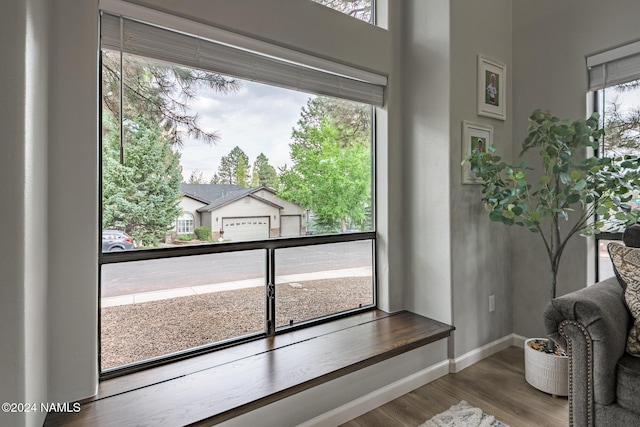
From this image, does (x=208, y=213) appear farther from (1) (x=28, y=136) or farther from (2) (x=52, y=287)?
(1) (x=28, y=136)

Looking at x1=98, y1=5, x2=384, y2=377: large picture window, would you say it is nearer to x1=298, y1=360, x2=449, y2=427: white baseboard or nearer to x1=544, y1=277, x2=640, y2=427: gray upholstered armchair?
x1=298, y1=360, x2=449, y2=427: white baseboard

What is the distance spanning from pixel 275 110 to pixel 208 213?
0.76 metres

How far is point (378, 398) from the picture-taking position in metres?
1.96

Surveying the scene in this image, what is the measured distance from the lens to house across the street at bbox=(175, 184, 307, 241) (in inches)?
75.7

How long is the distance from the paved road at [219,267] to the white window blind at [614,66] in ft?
6.10

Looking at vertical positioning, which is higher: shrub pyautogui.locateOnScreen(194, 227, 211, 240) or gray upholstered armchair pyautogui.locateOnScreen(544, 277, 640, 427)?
shrub pyautogui.locateOnScreen(194, 227, 211, 240)

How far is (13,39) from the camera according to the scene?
3.37 ft

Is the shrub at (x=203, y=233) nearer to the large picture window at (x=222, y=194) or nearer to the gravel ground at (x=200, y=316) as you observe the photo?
the large picture window at (x=222, y=194)

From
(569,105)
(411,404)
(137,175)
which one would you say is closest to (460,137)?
(569,105)

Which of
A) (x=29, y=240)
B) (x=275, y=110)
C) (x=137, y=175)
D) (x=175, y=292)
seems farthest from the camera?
(x=275, y=110)

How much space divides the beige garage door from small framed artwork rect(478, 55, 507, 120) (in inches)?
66.3

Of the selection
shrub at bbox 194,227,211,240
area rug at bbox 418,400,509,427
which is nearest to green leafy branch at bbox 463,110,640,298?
area rug at bbox 418,400,509,427

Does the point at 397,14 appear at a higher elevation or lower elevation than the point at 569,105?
higher

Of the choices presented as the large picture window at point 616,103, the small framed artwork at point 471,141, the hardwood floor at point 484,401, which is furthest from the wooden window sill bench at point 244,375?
the large picture window at point 616,103
